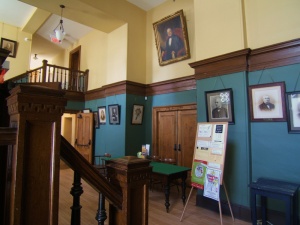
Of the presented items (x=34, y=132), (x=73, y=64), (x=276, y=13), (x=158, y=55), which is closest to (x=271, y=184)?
(x=276, y=13)

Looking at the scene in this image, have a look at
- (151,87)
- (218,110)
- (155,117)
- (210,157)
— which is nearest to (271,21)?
(218,110)

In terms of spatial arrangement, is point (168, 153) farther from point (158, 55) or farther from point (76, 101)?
point (76, 101)

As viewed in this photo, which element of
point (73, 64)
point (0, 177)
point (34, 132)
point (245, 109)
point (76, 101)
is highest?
point (73, 64)

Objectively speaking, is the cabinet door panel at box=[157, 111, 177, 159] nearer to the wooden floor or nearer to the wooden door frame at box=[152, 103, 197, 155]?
the wooden door frame at box=[152, 103, 197, 155]

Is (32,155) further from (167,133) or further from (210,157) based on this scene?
(167,133)

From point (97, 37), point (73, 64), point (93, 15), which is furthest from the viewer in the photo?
point (73, 64)

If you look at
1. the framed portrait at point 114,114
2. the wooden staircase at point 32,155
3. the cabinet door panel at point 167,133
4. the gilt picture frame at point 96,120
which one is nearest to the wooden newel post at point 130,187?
the wooden staircase at point 32,155

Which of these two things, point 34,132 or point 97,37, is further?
point 97,37

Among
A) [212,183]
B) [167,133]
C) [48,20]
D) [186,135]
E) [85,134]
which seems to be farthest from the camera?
[48,20]

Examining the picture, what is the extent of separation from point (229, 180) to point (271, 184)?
2.75ft

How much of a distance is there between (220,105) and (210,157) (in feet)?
3.31

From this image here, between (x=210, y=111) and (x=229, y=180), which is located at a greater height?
(x=210, y=111)

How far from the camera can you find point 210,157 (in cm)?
313

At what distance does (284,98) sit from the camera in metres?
2.98
